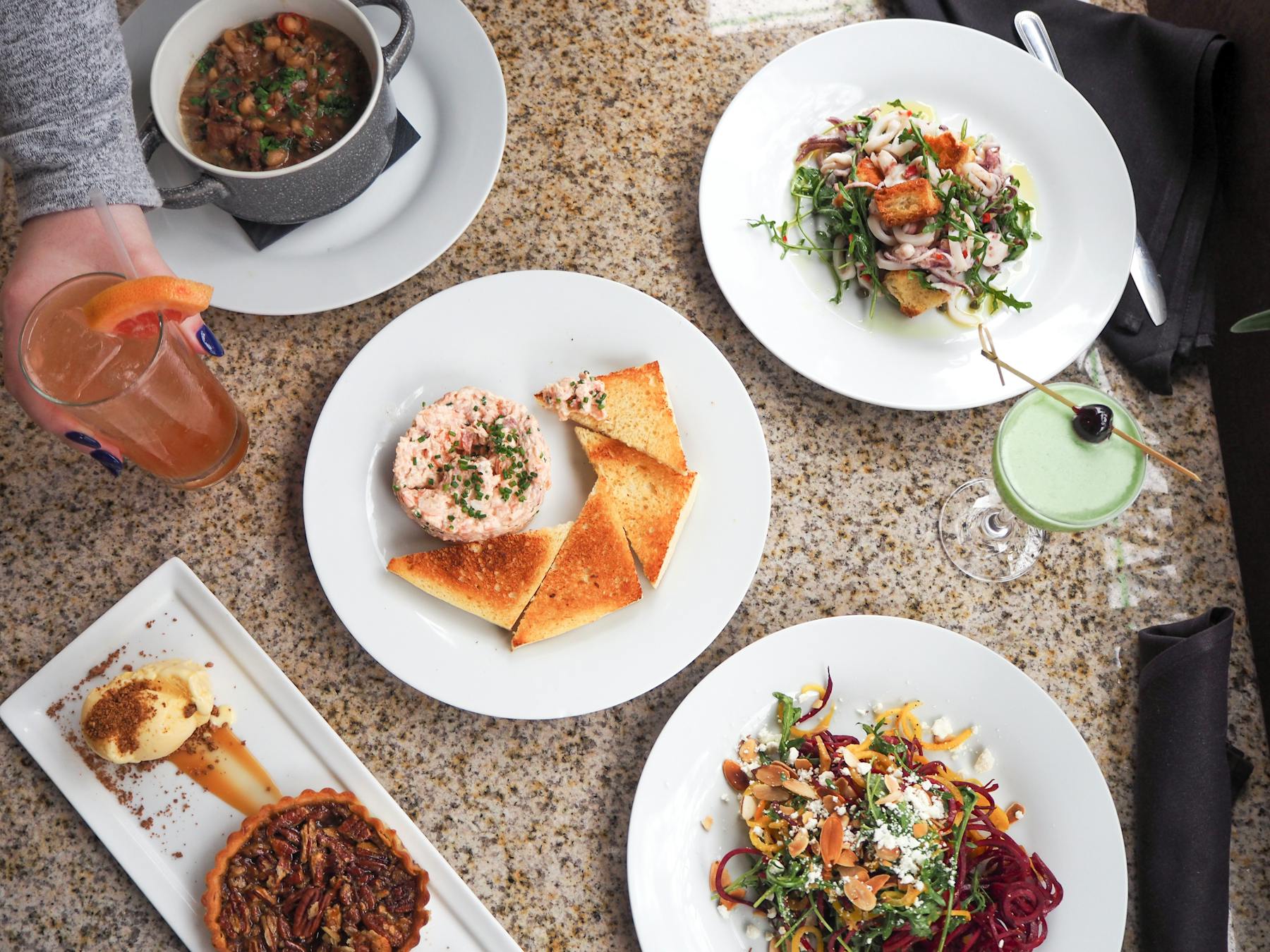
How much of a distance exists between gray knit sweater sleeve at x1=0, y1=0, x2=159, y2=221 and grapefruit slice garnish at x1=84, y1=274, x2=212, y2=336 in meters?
0.26

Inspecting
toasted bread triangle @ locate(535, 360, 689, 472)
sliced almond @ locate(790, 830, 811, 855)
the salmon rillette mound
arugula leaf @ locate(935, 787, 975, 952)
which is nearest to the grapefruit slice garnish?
the salmon rillette mound

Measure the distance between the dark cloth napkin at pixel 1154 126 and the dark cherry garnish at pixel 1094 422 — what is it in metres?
0.38

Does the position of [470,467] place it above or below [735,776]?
above

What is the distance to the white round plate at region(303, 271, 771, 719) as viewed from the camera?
5.75 ft

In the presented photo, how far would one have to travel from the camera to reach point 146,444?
167 cm

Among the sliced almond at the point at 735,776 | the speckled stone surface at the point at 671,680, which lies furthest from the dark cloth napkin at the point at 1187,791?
the sliced almond at the point at 735,776

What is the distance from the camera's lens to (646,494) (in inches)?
72.8

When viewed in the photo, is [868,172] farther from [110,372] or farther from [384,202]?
[110,372]

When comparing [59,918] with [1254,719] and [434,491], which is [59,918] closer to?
[434,491]

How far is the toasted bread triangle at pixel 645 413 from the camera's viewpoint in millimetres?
1837

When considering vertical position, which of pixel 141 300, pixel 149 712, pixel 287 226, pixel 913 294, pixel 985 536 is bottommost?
pixel 985 536

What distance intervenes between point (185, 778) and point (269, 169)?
1149 mm

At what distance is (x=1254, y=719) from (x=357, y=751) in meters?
1.83

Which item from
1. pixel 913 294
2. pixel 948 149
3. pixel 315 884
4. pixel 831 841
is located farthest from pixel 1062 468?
pixel 315 884
